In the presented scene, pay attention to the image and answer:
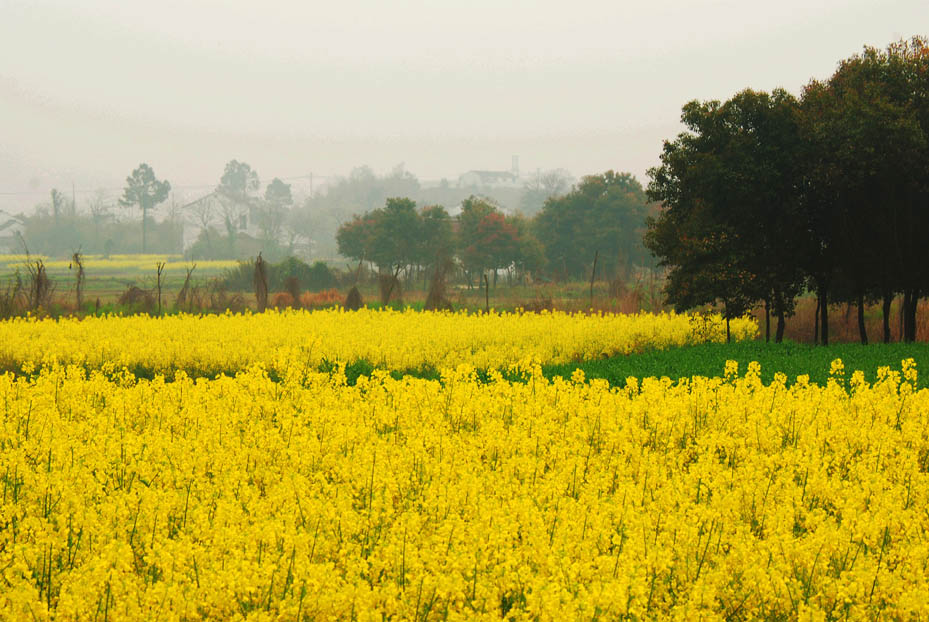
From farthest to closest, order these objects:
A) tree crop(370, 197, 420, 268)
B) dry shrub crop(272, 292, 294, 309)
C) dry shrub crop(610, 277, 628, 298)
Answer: tree crop(370, 197, 420, 268) → dry shrub crop(272, 292, 294, 309) → dry shrub crop(610, 277, 628, 298)

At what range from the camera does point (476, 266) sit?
196 feet

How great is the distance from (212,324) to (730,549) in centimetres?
1724

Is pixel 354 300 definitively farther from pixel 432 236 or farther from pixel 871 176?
pixel 432 236

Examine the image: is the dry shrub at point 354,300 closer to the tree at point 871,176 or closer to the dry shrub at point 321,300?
the dry shrub at point 321,300

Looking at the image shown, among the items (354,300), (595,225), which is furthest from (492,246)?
(354,300)

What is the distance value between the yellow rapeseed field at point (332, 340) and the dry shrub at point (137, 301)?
20.3 feet

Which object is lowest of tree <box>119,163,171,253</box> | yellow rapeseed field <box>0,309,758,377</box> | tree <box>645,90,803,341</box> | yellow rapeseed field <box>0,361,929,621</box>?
yellow rapeseed field <box>0,361,929,621</box>

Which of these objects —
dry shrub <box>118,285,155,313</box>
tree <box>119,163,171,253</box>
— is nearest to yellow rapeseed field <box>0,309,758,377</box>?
dry shrub <box>118,285,155,313</box>

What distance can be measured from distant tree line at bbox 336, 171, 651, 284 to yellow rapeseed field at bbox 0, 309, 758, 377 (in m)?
35.5

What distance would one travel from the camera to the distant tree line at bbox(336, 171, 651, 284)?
2317 inches

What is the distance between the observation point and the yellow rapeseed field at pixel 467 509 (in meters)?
4.03

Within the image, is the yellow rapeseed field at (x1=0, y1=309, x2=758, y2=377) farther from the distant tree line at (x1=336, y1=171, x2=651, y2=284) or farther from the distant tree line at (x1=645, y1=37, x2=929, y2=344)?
the distant tree line at (x1=336, y1=171, x2=651, y2=284)

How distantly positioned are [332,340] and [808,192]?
549 inches

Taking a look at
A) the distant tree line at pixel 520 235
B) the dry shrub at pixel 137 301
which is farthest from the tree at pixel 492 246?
the dry shrub at pixel 137 301
